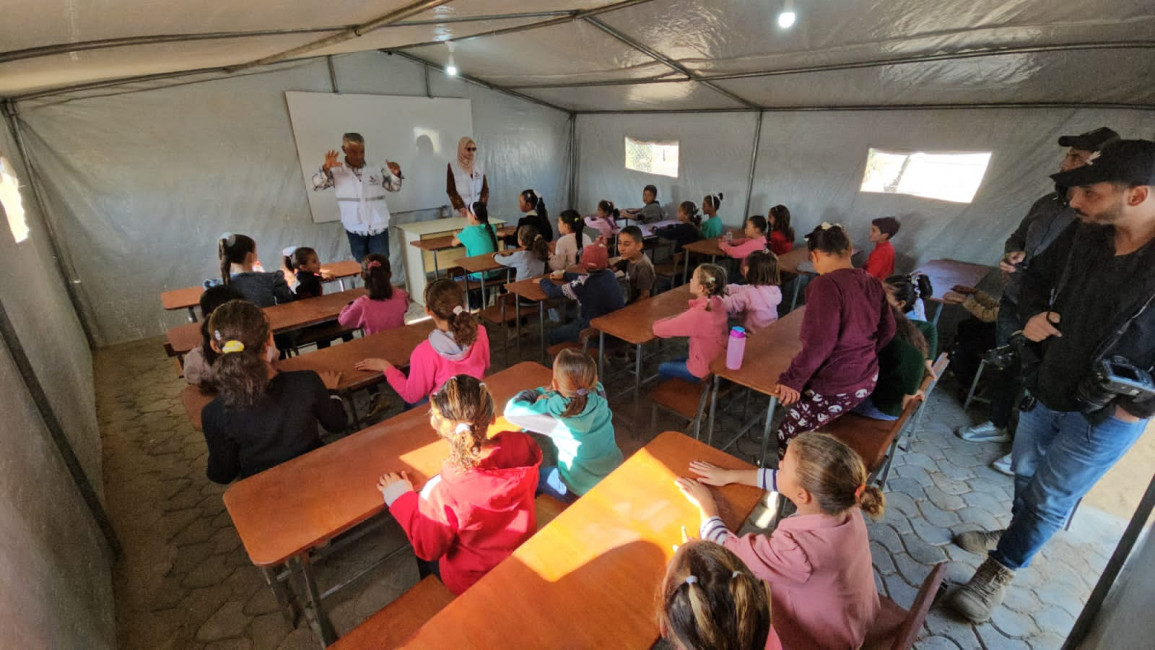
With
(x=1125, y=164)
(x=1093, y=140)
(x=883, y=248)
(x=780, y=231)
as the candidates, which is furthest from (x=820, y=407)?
(x=780, y=231)

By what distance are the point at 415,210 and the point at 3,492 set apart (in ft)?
18.0

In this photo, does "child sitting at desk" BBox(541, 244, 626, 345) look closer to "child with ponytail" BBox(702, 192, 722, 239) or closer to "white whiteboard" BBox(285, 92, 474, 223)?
"child with ponytail" BBox(702, 192, 722, 239)

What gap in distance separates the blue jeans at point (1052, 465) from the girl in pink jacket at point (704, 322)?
1.34 meters

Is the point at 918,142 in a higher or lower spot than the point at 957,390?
higher

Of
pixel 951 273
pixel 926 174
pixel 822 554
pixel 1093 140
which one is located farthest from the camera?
pixel 926 174

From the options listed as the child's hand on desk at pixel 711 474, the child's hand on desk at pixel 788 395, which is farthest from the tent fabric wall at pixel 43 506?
the child's hand on desk at pixel 788 395

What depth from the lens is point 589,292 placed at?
3303 mm

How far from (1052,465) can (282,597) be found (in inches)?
119

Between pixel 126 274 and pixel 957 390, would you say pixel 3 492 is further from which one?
pixel 957 390

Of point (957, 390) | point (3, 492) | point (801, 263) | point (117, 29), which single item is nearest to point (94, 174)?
point (117, 29)

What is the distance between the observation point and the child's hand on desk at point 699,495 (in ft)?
4.50

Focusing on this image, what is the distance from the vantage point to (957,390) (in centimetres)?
374

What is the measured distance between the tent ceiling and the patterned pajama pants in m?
2.18

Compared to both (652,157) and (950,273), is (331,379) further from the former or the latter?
(652,157)
